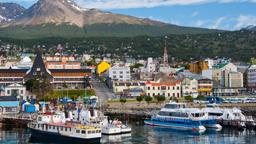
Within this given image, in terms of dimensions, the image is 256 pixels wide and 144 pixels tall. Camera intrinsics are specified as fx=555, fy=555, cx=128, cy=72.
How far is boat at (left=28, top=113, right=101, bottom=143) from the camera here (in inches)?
1626

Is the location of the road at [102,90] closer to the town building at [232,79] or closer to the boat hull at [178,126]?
the boat hull at [178,126]

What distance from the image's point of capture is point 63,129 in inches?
1713

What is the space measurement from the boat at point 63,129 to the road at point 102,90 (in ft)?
84.4

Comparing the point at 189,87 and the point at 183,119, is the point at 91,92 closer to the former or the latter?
the point at 189,87

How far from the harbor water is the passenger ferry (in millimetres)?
1053

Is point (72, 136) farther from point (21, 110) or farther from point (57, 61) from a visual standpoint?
point (57, 61)

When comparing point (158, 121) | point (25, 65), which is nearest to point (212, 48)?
point (25, 65)

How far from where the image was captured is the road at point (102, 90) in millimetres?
76294

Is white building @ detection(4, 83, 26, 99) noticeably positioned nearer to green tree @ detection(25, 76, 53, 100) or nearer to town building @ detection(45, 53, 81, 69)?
green tree @ detection(25, 76, 53, 100)

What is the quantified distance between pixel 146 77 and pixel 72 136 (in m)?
50.0

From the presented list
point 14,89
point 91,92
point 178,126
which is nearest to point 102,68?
point 91,92

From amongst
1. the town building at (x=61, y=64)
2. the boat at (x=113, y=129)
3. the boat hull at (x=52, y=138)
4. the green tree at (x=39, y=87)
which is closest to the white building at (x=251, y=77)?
the town building at (x=61, y=64)

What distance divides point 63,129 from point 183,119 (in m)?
13.2

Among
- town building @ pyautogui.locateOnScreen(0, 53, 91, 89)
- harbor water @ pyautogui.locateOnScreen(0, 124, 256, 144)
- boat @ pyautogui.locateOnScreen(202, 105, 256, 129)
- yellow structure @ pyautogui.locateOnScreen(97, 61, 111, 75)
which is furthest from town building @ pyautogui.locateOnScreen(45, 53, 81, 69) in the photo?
boat @ pyautogui.locateOnScreen(202, 105, 256, 129)
